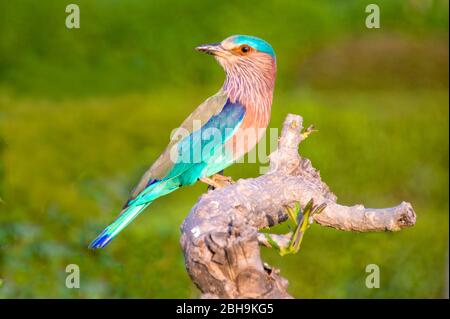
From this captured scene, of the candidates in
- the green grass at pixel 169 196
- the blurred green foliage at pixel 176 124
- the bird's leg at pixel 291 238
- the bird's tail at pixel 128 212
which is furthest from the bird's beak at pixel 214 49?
the green grass at pixel 169 196

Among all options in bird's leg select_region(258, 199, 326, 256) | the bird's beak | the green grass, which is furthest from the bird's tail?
the green grass

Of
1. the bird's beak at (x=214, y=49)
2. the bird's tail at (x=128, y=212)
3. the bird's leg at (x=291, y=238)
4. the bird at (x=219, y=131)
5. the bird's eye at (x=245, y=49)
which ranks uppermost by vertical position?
the bird's eye at (x=245, y=49)

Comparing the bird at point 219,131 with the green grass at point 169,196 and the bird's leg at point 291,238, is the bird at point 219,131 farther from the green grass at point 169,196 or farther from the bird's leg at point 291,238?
the green grass at point 169,196

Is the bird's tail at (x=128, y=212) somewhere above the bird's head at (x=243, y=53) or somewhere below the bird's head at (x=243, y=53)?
below

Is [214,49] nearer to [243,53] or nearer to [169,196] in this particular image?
[243,53]

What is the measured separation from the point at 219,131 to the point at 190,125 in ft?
0.51

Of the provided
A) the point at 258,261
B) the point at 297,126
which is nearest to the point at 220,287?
the point at 258,261

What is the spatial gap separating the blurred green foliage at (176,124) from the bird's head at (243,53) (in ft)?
3.96

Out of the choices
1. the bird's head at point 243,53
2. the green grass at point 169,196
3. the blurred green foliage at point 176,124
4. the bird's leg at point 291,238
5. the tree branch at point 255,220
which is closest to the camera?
the tree branch at point 255,220

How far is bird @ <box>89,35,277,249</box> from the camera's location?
4.86m

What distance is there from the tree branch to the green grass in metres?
2.64

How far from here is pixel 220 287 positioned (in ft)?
11.3

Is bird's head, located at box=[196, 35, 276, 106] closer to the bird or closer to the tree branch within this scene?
the bird

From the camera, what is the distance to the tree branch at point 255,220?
3.41m
